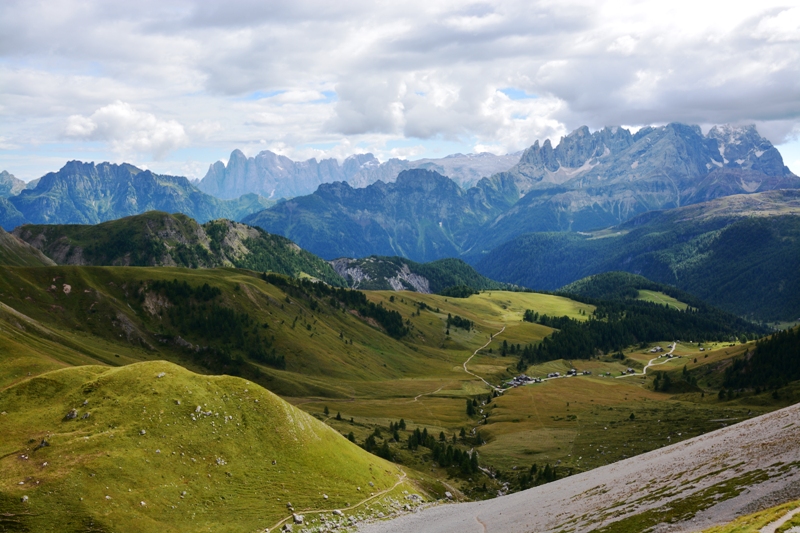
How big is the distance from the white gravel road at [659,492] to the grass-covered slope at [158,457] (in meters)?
12.9

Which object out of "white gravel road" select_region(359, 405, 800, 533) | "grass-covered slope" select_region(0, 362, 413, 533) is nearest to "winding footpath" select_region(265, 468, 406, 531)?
"grass-covered slope" select_region(0, 362, 413, 533)

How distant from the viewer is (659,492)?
70500mm

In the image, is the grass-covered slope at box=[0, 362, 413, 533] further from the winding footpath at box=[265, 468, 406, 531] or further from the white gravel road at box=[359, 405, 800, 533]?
the white gravel road at box=[359, 405, 800, 533]

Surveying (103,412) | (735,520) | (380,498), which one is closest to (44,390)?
(103,412)

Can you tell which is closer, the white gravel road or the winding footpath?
the white gravel road

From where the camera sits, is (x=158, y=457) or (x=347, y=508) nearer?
(x=158, y=457)

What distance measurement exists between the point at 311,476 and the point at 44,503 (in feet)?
116

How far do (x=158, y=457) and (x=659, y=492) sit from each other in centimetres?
6129

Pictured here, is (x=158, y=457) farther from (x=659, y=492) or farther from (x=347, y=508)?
(x=659, y=492)

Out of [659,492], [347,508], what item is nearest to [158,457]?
[347,508]

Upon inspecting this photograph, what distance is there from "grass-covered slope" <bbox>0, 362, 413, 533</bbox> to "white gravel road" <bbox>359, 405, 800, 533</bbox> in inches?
510

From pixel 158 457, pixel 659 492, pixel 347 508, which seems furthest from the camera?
pixel 347 508

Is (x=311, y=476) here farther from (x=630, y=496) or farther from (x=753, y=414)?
(x=753, y=414)

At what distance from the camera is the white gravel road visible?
59.1 m
